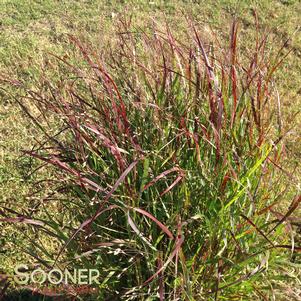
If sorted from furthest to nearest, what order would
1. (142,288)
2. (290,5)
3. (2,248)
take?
(290,5)
(2,248)
(142,288)

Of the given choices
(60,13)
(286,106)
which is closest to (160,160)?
(286,106)

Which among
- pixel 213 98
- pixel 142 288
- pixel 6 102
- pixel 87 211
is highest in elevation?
pixel 213 98

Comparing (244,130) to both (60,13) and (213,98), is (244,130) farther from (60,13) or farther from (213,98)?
(60,13)

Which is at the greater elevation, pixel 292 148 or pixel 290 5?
pixel 290 5

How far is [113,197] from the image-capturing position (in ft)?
6.92

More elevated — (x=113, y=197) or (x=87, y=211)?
(x=113, y=197)

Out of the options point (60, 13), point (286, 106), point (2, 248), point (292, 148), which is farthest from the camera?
point (60, 13)

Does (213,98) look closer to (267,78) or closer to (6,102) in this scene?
(267,78)

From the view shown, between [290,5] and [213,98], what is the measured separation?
16.6 ft

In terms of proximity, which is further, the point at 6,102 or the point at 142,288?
the point at 6,102

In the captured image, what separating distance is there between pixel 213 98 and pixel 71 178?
2.35 feet

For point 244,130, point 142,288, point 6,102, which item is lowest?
point 6,102

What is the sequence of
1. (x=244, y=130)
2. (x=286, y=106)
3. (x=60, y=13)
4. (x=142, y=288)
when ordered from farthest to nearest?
(x=60, y=13) < (x=286, y=106) < (x=244, y=130) < (x=142, y=288)

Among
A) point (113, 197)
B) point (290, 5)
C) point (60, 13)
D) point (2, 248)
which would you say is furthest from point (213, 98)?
point (290, 5)
